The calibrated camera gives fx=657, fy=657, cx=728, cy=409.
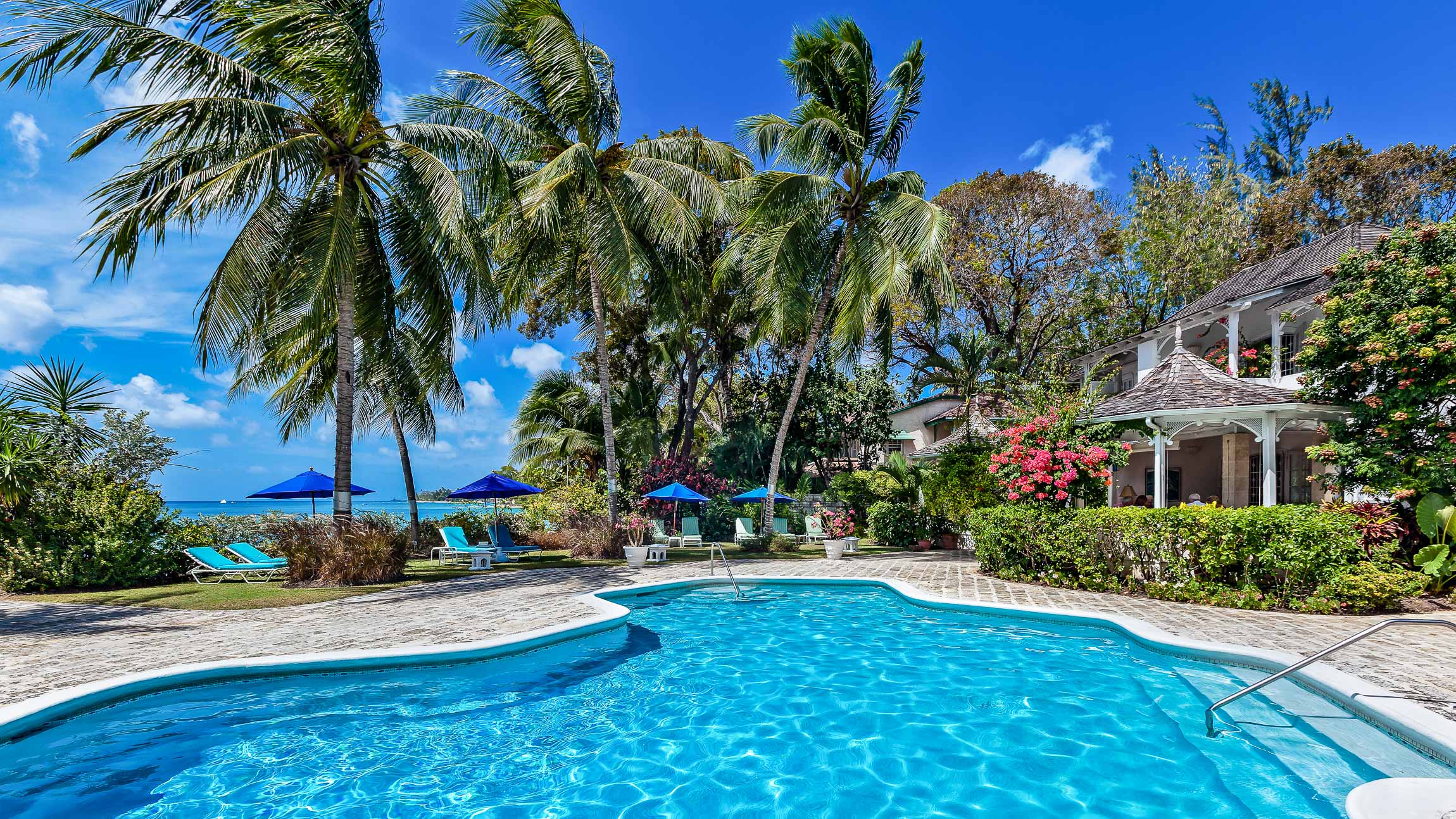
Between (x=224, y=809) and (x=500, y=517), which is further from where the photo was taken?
(x=500, y=517)

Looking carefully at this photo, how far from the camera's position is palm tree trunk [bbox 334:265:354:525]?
1238 cm

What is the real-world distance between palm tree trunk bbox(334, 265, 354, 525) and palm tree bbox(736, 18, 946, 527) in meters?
9.43

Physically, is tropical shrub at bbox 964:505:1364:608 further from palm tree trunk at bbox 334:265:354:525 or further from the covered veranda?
palm tree trunk at bbox 334:265:354:525

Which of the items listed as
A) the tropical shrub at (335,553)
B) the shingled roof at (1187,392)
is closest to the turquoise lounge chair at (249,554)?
the tropical shrub at (335,553)

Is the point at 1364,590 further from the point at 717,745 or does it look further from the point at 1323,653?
the point at 717,745

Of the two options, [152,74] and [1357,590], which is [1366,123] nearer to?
[1357,590]

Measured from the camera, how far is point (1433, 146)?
2298 cm

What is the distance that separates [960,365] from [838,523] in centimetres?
978

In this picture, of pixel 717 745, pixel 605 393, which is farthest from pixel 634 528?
pixel 717 745

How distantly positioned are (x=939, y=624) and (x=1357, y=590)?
5571 mm

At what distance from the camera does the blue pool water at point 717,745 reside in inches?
187

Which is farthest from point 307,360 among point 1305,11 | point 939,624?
point 1305,11

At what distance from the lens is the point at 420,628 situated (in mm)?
8188

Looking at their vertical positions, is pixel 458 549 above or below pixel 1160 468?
below
